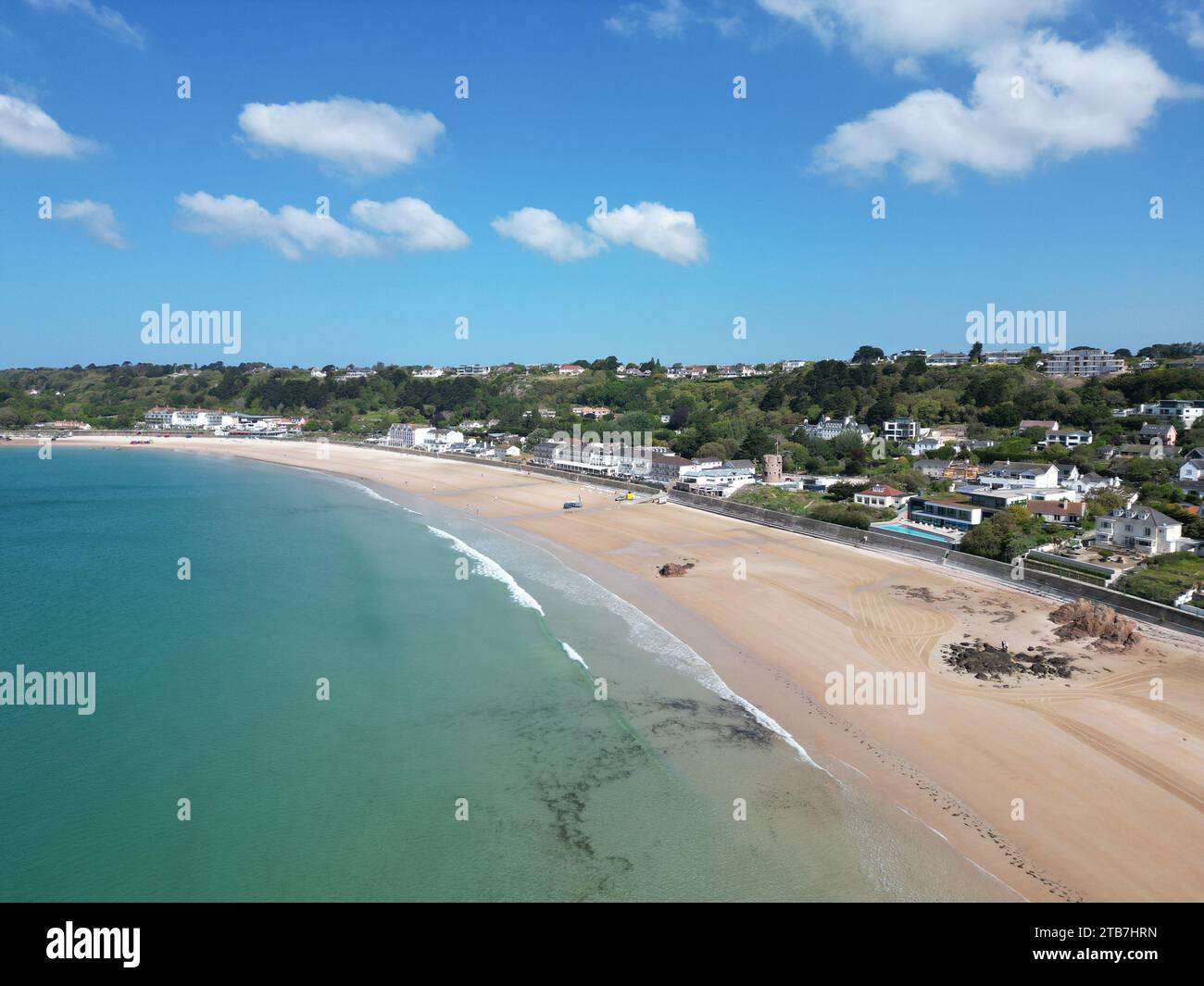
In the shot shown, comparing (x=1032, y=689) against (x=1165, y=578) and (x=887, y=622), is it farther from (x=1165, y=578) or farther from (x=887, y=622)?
(x=1165, y=578)

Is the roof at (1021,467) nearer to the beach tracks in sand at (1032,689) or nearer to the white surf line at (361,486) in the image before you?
the beach tracks in sand at (1032,689)

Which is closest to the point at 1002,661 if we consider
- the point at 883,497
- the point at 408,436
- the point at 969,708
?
the point at 969,708

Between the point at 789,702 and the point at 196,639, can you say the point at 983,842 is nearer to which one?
the point at 789,702

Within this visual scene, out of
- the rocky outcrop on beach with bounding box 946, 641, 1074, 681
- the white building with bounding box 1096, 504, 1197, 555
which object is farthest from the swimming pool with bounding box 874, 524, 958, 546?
the rocky outcrop on beach with bounding box 946, 641, 1074, 681

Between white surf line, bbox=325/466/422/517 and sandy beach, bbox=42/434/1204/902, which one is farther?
white surf line, bbox=325/466/422/517

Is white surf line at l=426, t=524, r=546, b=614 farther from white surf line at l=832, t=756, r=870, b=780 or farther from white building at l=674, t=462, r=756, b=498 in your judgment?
white building at l=674, t=462, r=756, b=498
